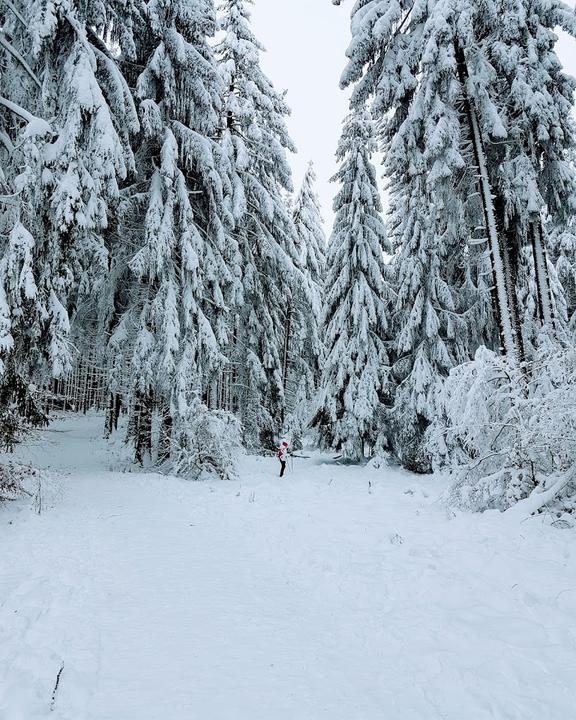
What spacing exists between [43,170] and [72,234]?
1.16 meters

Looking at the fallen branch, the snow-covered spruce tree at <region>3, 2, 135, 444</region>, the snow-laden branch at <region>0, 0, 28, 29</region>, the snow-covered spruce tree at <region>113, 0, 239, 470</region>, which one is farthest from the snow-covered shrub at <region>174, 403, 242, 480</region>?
the fallen branch

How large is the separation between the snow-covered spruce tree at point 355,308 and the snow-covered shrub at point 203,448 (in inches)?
184

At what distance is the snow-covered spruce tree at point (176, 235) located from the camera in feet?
42.5

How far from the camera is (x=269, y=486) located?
11.9 meters

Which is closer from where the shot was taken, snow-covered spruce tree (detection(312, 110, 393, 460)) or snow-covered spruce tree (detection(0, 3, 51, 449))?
snow-covered spruce tree (detection(0, 3, 51, 449))

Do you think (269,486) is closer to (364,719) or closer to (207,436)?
(207,436)

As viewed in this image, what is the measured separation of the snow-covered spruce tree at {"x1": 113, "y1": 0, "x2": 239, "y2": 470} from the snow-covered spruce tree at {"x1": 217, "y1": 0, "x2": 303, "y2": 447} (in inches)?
109

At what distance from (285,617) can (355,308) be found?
1323cm

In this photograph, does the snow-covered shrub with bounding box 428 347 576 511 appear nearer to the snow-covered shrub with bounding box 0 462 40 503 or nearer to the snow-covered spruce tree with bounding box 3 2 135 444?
the snow-covered spruce tree with bounding box 3 2 135 444

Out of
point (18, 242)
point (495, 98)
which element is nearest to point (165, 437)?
point (18, 242)

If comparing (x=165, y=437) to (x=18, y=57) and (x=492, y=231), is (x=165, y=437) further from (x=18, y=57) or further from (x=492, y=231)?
(x=492, y=231)

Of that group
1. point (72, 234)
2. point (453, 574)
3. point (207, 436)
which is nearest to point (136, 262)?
point (72, 234)

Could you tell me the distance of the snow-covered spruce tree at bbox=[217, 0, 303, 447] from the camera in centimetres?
1798

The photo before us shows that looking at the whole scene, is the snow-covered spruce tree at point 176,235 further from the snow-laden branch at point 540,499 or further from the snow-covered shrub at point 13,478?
the snow-laden branch at point 540,499
